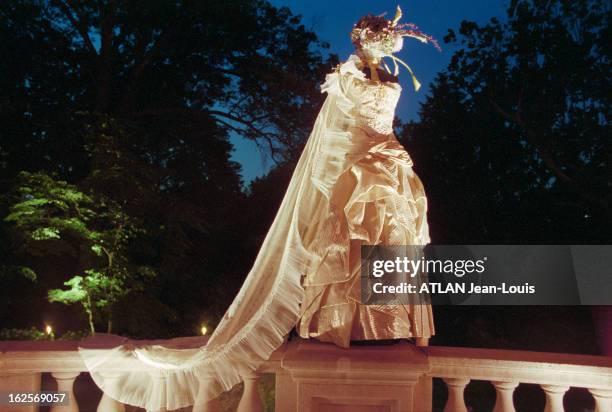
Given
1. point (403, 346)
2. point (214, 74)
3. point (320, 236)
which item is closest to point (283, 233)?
point (320, 236)

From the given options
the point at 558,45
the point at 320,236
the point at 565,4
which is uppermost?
the point at 565,4

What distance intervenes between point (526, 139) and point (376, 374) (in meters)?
10.7

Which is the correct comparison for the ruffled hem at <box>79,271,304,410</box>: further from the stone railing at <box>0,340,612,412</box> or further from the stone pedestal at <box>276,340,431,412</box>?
the stone pedestal at <box>276,340,431,412</box>

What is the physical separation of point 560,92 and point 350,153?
952cm

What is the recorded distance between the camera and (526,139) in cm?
1200

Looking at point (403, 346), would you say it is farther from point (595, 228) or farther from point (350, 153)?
point (595, 228)

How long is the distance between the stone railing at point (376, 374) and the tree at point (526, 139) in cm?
755

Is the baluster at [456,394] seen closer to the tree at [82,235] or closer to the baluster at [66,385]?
the baluster at [66,385]

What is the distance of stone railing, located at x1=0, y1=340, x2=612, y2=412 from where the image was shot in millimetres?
2770

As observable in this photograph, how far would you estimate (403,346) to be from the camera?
121 inches

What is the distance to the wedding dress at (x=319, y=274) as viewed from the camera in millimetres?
3111

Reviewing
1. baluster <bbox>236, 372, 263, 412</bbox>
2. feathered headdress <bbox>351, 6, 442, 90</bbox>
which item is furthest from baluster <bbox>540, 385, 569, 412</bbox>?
feathered headdress <bbox>351, 6, 442, 90</bbox>

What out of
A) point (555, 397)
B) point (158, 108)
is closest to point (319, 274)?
point (555, 397)

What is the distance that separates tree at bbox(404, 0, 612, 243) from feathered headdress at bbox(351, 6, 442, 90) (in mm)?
7533
